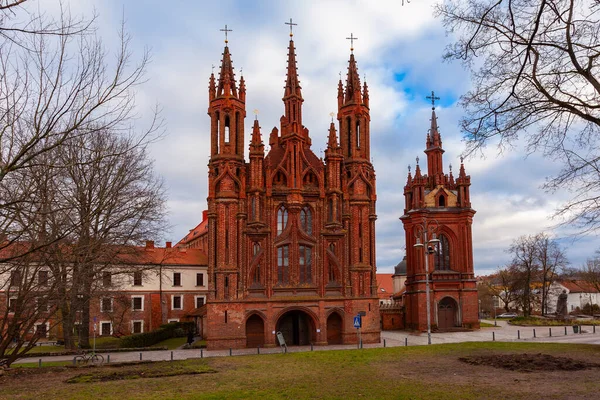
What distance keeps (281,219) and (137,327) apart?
22.4m

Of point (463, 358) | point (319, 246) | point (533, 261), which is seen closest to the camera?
point (463, 358)

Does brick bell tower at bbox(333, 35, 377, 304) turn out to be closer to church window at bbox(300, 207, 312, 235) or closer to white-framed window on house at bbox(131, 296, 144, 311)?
church window at bbox(300, 207, 312, 235)

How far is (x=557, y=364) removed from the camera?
1973 centimetres

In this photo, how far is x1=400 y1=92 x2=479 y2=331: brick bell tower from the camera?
4766 centimetres

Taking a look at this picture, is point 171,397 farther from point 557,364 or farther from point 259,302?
point 259,302

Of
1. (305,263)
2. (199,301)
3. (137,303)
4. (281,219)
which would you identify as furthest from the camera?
(199,301)

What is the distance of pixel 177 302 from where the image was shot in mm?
52969

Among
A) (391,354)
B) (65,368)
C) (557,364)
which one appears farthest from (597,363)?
(65,368)

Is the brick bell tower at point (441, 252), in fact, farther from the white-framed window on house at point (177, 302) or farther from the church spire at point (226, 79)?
the white-framed window on house at point (177, 302)

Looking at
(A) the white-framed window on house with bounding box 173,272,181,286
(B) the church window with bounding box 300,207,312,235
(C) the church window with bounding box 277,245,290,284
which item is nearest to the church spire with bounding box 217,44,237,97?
(B) the church window with bounding box 300,207,312,235

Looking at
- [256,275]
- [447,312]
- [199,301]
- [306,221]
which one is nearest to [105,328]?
[199,301]

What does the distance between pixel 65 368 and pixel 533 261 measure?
53909 mm

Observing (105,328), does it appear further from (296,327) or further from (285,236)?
(285,236)

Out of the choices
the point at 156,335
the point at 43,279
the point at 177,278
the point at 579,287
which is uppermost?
the point at 43,279
